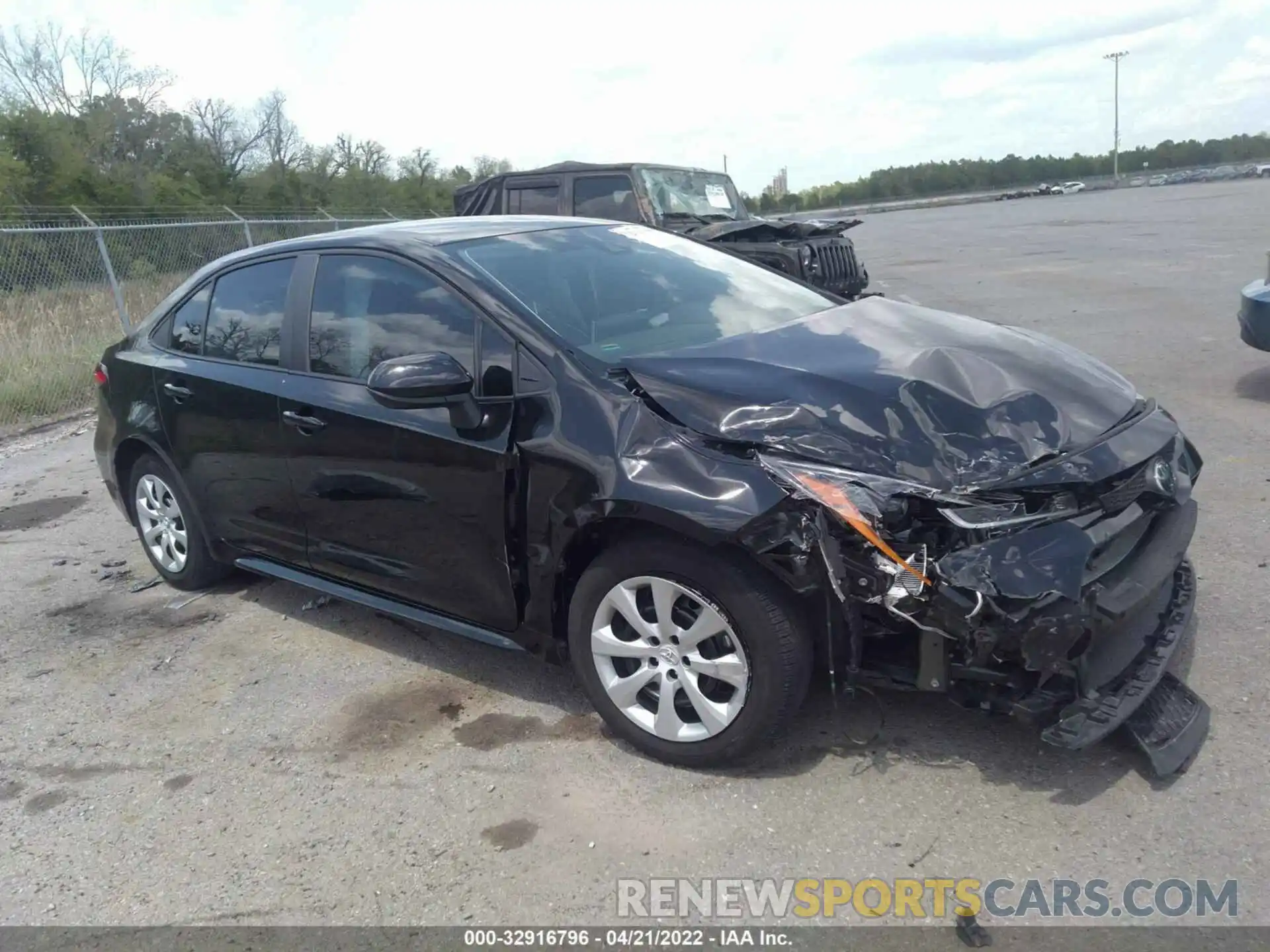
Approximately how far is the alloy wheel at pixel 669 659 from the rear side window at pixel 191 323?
2673 mm

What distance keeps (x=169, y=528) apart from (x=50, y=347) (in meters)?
7.35

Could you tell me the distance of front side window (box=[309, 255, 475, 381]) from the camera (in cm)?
380

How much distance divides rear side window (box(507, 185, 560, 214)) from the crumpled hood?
8.30 metres

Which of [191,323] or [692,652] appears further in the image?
[191,323]

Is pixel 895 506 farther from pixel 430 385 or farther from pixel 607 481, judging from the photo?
pixel 430 385

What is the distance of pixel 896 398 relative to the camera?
3270 mm

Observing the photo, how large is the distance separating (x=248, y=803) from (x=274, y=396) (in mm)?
1665

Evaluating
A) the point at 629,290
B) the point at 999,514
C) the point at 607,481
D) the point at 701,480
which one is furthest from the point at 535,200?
the point at 999,514

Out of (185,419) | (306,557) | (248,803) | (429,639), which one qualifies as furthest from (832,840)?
(185,419)

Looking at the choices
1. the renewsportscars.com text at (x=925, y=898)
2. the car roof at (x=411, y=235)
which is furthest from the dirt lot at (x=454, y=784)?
the car roof at (x=411, y=235)

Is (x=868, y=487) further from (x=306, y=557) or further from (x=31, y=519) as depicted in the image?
(x=31, y=519)

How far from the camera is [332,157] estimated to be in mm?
39219

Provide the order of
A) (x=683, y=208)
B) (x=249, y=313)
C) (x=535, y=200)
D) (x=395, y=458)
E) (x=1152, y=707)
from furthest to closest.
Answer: (x=535, y=200) < (x=683, y=208) < (x=249, y=313) < (x=395, y=458) < (x=1152, y=707)

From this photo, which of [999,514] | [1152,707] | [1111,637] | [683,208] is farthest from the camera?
[683,208]
